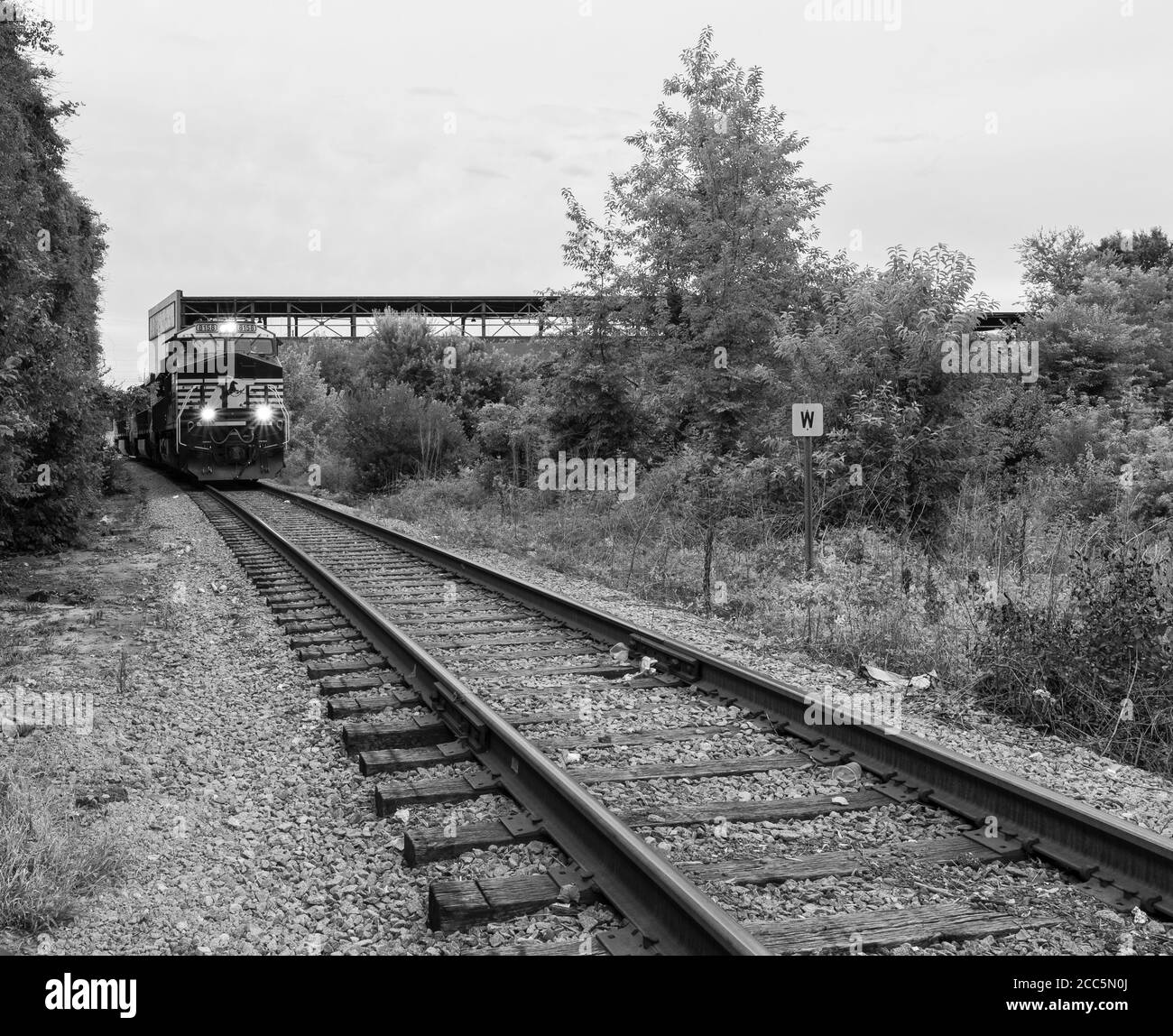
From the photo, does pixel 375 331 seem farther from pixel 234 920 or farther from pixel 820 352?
pixel 234 920

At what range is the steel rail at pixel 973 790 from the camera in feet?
11.2

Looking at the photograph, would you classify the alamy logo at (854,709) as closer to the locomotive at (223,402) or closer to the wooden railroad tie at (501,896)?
the wooden railroad tie at (501,896)

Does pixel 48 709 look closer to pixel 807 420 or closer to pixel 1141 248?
pixel 807 420

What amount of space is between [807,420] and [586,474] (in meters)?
8.21

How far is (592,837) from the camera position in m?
3.68

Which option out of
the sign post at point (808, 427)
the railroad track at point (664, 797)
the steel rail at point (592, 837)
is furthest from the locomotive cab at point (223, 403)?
the steel rail at point (592, 837)

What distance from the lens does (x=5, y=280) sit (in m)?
8.45

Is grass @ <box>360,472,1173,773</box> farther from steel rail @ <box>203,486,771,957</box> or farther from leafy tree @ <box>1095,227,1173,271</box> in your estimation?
leafy tree @ <box>1095,227,1173,271</box>

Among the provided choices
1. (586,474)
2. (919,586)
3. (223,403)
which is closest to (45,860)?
(919,586)
